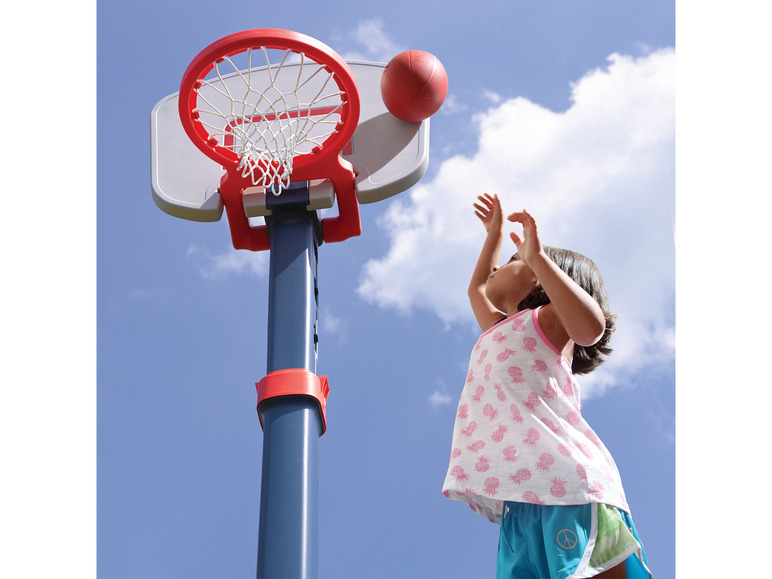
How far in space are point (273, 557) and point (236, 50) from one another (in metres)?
1.92

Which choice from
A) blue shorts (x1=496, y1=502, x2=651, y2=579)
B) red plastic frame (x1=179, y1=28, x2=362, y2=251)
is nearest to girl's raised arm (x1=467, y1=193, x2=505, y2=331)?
red plastic frame (x1=179, y1=28, x2=362, y2=251)

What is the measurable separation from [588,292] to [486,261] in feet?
1.67

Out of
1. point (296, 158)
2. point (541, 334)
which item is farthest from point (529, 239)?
point (296, 158)

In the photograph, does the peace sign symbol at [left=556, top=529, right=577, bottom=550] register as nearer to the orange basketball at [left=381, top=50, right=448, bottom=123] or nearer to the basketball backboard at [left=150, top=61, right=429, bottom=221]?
the basketball backboard at [left=150, top=61, right=429, bottom=221]

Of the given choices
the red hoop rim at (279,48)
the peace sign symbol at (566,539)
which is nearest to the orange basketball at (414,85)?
the red hoop rim at (279,48)

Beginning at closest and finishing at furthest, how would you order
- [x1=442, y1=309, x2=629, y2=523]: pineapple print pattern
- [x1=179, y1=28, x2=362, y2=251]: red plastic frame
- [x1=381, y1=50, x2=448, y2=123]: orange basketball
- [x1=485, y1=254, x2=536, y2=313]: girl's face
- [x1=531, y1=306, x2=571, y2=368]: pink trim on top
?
[x1=442, y1=309, x2=629, y2=523]: pineapple print pattern, [x1=531, y1=306, x2=571, y2=368]: pink trim on top, [x1=179, y1=28, x2=362, y2=251]: red plastic frame, [x1=485, y1=254, x2=536, y2=313]: girl's face, [x1=381, y1=50, x2=448, y2=123]: orange basketball

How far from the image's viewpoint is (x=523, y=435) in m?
2.80

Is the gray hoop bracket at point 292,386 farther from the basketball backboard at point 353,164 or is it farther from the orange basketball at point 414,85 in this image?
the orange basketball at point 414,85

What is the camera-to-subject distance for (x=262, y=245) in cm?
379

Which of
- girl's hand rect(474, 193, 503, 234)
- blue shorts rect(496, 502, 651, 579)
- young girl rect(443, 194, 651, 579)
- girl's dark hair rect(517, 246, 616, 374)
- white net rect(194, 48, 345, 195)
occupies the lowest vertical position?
blue shorts rect(496, 502, 651, 579)

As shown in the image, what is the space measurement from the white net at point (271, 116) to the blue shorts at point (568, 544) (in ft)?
5.49

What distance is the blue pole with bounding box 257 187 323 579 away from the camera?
278 cm

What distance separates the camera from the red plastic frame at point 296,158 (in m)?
3.12
